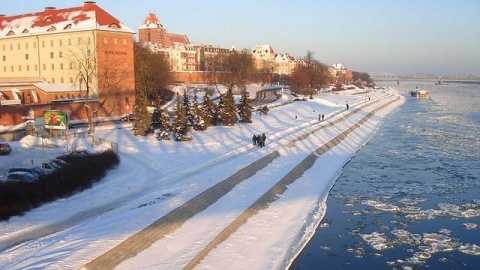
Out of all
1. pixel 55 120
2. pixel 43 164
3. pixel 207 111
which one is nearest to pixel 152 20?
pixel 207 111

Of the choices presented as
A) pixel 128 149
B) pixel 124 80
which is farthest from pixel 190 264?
pixel 124 80

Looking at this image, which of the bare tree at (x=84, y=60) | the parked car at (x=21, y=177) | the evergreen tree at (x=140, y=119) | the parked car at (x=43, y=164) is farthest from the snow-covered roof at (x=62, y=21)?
the parked car at (x=21, y=177)

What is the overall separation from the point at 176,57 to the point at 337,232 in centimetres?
9435

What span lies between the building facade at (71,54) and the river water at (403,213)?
24.5 meters

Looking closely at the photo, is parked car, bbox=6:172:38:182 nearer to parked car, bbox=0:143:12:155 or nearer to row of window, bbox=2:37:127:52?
parked car, bbox=0:143:12:155

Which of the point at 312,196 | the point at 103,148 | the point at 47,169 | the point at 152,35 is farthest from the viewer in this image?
the point at 152,35

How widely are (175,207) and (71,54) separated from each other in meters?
34.1

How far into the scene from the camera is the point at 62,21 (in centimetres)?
4762

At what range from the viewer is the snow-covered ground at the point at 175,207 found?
550 inches

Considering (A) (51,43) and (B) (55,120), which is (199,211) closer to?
(B) (55,120)

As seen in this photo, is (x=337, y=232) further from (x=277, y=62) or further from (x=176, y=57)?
(x=277, y=62)

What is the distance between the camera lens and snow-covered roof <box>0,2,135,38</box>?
149ft

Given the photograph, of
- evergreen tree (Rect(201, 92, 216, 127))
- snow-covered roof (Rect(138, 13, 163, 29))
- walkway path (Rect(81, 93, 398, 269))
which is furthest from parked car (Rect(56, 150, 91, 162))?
snow-covered roof (Rect(138, 13, 163, 29))

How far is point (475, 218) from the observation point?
1852 centimetres
